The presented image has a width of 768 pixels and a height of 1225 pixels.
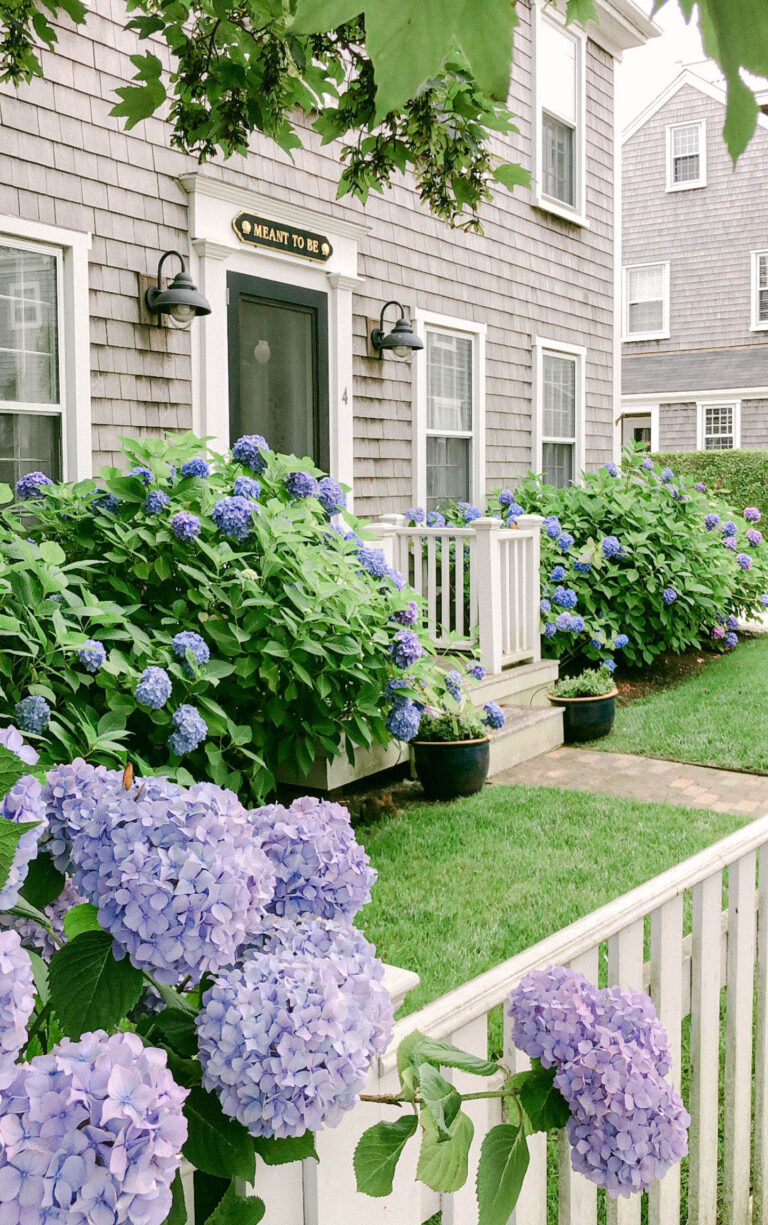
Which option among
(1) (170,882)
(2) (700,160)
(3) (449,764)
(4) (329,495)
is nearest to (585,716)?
(3) (449,764)

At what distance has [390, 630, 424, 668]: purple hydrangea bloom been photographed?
4418 millimetres

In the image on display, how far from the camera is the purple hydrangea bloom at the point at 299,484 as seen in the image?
4516mm

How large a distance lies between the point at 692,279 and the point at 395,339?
14.9m

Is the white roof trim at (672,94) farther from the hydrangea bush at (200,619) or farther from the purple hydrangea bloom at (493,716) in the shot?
the hydrangea bush at (200,619)

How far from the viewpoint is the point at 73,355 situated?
5285 mm

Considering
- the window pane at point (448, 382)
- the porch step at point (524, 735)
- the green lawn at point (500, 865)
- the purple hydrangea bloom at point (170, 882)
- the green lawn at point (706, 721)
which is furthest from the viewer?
the window pane at point (448, 382)

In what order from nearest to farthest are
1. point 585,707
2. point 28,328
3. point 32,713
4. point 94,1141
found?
point 94,1141 < point 32,713 < point 28,328 < point 585,707

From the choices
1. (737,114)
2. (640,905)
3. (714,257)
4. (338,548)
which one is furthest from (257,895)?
(714,257)

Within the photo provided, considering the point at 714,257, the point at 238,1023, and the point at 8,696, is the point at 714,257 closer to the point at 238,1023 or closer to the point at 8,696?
the point at 8,696

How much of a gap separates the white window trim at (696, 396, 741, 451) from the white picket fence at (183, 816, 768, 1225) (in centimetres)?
1880

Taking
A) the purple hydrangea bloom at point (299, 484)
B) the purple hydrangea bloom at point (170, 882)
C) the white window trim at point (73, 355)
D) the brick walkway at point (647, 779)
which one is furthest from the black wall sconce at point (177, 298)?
the purple hydrangea bloom at point (170, 882)

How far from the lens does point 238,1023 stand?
0.82 metres

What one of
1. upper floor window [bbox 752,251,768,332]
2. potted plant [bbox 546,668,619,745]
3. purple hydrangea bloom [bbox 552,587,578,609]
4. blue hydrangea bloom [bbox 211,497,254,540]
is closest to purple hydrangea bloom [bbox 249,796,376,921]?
blue hydrangea bloom [bbox 211,497,254,540]

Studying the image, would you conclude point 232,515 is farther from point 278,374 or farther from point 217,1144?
point 217,1144
